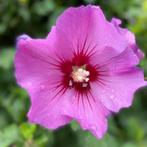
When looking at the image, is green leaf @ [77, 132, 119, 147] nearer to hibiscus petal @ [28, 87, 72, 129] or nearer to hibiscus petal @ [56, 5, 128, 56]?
hibiscus petal @ [28, 87, 72, 129]

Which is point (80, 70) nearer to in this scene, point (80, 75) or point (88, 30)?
point (80, 75)

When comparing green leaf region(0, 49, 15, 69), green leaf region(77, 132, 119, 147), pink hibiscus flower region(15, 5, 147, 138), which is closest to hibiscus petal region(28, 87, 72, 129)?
pink hibiscus flower region(15, 5, 147, 138)

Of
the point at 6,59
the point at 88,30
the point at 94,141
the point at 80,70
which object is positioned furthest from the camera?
the point at 6,59

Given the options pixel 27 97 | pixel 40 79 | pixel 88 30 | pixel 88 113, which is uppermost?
pixel 88 30

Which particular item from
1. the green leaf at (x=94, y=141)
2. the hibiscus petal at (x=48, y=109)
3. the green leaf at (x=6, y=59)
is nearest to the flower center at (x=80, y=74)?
the hibiscus petal at (x=48, y=109)

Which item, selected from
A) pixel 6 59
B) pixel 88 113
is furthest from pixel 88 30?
pixel 6 59

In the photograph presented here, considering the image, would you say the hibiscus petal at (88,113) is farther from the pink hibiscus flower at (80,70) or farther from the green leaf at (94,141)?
the green leaf at (94,141)

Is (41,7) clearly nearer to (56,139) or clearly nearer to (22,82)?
(56,139)
